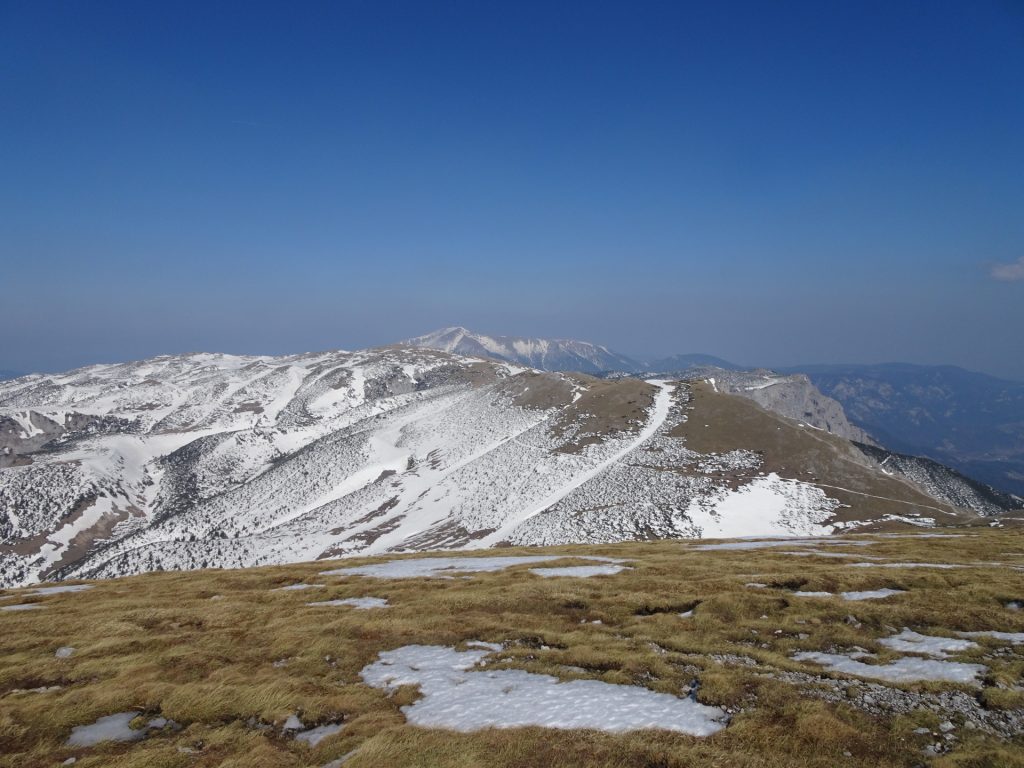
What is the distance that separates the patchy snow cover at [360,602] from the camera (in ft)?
77.1

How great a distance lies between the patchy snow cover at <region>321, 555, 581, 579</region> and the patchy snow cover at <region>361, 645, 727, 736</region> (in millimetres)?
16901

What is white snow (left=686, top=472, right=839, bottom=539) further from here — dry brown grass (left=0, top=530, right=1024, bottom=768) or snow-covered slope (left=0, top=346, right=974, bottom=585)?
dry brown grass (left=0, top=530, right=1024, bottom=768)

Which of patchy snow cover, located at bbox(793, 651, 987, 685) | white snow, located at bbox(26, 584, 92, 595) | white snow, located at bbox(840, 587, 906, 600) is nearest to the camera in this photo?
patchy snow cover, located at bbox(793, 651, 987, 685)

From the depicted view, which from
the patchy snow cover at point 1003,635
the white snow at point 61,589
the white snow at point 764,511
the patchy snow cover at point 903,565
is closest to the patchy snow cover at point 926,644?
the patchy snow cover at point 1003,635

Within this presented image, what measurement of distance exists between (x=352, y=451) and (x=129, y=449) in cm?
10818

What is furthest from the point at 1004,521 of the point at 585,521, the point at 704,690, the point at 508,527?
the point at 704,690

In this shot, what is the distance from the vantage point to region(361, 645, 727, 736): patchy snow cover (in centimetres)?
1115

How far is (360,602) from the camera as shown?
24359 millimetres

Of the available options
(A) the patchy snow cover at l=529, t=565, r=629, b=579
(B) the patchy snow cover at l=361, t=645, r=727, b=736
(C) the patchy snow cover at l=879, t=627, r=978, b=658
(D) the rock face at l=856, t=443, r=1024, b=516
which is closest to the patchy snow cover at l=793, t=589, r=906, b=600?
(C) the patchy snow cover at l=879, t=627, r=978, b=658

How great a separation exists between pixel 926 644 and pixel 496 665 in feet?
45.5

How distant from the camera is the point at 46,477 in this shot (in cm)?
14688

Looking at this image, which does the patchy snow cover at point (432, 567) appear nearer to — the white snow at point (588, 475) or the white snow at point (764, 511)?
the white snow at point (588, 475)

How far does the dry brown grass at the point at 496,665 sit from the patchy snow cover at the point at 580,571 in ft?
5.32

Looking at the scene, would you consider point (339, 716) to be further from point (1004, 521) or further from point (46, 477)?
point (46, 477)
